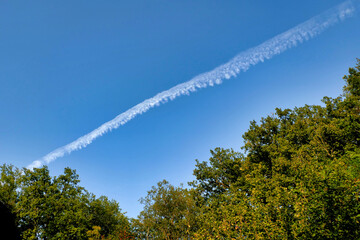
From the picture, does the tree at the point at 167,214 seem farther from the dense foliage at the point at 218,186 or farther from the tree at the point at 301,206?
the tree at the point at 301,206

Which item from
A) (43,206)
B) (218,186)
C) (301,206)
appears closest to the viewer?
(301,206)

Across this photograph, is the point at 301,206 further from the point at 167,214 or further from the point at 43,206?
the point at 43,206

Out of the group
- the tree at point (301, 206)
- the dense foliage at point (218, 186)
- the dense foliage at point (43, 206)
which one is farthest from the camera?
the dense foliage at point (43, 206)

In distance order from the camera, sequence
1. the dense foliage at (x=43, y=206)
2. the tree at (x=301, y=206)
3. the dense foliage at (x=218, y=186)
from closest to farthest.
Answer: the tree at (x=301, y=206)
the dense foliage at (x=218, y=186)
the dense foliage at (x=43, y=206)

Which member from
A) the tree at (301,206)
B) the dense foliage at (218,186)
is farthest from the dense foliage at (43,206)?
the tree at (301,206)

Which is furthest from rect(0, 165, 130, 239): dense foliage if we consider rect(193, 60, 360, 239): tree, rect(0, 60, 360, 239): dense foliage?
rect(193, 60, 360, 239): tree

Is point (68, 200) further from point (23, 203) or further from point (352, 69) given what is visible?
point (352, 69)

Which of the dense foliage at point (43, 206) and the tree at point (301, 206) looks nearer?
the tree at point (301, 206)

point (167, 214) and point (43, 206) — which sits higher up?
point (43, 206)

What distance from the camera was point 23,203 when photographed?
3531 cm

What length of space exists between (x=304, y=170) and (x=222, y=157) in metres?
33.6

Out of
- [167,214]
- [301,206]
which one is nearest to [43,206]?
[167,214]

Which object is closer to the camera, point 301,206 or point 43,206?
point 301,206

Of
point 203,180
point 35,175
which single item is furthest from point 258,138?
point 35,175
